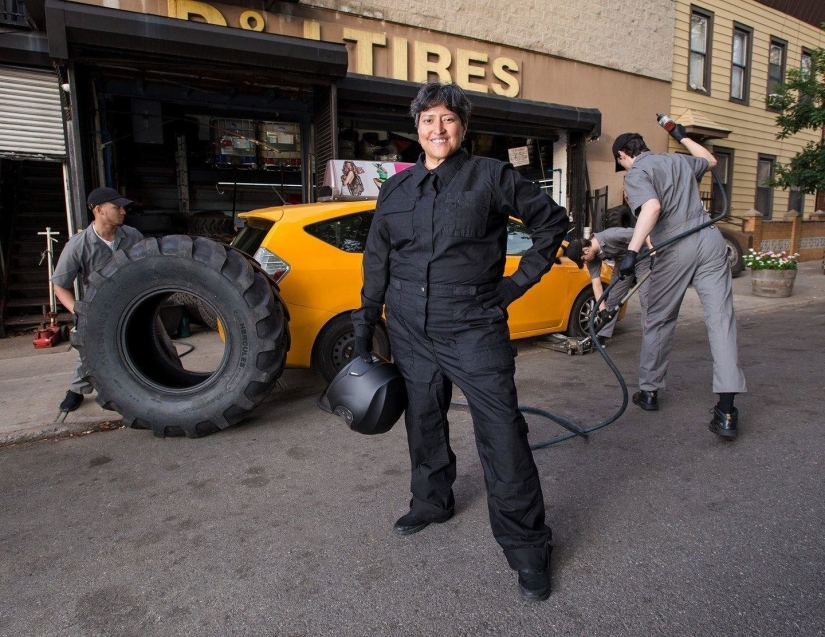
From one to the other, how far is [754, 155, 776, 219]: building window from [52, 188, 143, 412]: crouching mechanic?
17.8 metres

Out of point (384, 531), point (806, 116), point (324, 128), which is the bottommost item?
point (384, 531)

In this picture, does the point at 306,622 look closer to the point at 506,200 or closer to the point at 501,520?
the point at 501,520

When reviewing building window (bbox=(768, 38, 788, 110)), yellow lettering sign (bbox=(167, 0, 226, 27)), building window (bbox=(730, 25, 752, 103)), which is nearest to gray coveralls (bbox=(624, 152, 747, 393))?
yellow lettering sign (bbox=(167, 0, 226, 27))

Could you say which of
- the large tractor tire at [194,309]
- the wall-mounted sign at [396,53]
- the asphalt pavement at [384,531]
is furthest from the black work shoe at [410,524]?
the wall-mounted sign at [396,53]

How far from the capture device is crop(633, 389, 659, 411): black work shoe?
176 inches

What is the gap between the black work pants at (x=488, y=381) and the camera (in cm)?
233

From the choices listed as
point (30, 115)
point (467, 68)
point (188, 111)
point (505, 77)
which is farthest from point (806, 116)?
point (30, 115)

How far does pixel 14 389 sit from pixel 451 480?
4.58 meters

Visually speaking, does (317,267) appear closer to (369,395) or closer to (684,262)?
(369,395)

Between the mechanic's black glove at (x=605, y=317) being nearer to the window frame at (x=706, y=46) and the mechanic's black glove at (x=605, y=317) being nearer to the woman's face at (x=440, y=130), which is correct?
the woman's face at (x=440, y=130)

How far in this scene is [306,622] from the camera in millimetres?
2201

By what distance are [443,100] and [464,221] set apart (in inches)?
20.5

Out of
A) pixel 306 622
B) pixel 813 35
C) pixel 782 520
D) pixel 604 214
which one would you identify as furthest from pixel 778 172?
pixel 306 622

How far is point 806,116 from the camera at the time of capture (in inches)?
518
